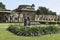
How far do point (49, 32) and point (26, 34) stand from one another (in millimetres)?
3753

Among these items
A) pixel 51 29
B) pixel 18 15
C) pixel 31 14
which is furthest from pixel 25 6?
pixel 51 29

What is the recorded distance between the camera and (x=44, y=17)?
70.8 metres

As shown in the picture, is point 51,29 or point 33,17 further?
point 33,17

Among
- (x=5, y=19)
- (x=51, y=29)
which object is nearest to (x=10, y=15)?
(x=5, y=19)

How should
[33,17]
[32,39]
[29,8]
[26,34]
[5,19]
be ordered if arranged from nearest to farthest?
[32,39] → [26,34] → [5,19] → [33,17] → [29,8]

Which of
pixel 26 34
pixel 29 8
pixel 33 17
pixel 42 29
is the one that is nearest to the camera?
pixel 26 34

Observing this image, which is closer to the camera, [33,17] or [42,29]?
[42,29]

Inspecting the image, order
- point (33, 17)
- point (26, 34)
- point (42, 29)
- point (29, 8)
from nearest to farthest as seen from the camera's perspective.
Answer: point (26, 34)
point (42, 29)
point (33, 17)
point (29, 8)

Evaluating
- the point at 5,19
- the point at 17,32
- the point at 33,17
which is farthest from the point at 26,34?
the point at 33,17

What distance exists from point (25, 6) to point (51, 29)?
5151 cm

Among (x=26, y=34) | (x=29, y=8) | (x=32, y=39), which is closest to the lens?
(x=32, y=39)

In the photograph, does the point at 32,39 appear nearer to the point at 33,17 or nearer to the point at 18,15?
the point at 18,15

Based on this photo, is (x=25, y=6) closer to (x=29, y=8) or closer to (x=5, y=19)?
(x=29, y=8)

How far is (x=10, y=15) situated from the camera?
199 ft
